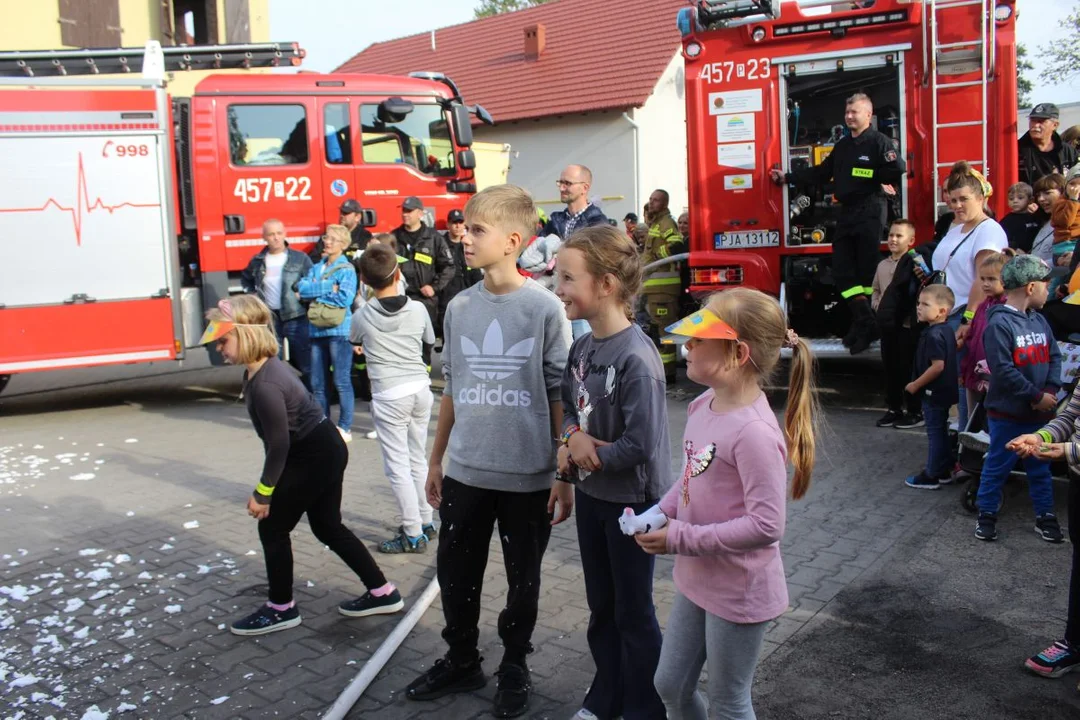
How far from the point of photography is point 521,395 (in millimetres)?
3488

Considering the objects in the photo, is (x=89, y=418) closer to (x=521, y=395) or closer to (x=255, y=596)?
(x=255, y=596)

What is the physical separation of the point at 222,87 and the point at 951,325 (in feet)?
24.8

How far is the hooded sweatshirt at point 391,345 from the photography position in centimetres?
549

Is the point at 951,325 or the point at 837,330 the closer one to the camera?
the point at 951,325

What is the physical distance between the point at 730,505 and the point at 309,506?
7.60ft

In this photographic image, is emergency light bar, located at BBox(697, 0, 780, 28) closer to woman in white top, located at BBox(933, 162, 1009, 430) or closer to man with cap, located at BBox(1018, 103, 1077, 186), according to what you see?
woman in white top, located at BBox(933, 162, 1009, 430)

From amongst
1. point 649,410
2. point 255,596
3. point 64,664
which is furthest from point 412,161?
point 649,410

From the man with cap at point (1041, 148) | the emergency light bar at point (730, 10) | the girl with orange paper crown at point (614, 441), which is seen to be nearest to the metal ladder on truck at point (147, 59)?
the emergency light bar at point (730, 10)

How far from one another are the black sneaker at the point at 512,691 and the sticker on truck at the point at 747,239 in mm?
6243

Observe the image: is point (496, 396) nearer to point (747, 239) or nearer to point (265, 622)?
point (265, 622)

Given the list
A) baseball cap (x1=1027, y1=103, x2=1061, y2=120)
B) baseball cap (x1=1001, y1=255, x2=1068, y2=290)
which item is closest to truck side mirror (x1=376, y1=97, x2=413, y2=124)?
baseball cap (x1=1027, y1=103, x2=1061, y2=120)

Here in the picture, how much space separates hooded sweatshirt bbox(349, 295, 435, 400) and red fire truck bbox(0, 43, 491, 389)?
5005mm

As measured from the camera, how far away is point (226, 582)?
499 cm

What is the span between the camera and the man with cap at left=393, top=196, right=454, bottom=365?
952 centimetres
